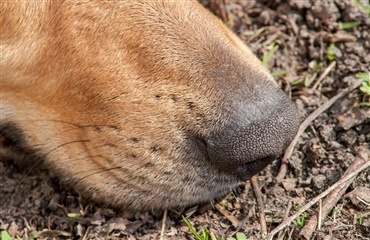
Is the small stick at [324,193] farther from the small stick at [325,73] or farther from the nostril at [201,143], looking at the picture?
the small stick at [325,73]

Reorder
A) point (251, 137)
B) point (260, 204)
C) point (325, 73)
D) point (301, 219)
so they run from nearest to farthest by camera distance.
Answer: point (251, 137)
point (301, 219)
point (260, 204)
point (325, 73)

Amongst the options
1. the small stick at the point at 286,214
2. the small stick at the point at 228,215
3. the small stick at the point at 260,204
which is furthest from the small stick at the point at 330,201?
the small stick at the point at 228,215

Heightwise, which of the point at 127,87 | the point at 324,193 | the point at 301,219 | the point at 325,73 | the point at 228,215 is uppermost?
the point at 127,87

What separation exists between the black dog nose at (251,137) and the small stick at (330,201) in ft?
1.49

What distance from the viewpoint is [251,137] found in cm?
318

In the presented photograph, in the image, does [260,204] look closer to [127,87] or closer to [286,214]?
[286,214]

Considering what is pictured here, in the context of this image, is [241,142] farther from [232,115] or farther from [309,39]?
[309,39]

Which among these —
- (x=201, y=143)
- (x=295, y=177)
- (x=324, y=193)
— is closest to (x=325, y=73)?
(x=295, y=177)

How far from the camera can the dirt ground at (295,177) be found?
3.59 metres

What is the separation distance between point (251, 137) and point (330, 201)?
726 millimetres

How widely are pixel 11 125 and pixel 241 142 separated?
1.58 meters

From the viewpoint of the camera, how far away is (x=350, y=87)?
13.6 ft

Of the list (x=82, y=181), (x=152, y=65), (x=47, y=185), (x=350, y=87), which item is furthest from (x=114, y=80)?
(x=350, y=87)

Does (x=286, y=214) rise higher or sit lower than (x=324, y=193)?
lower
